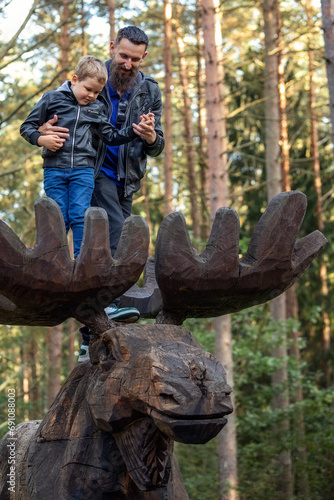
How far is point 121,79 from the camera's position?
4199mm

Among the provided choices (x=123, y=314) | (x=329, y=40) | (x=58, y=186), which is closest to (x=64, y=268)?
(x=123, y=314)

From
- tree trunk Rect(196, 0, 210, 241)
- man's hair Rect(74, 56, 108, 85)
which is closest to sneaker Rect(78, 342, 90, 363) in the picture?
man's hair Rect(74, 56, 108, 85)

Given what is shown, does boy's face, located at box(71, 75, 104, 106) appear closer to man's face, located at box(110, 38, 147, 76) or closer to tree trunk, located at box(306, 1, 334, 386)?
man's face, located at box(110, 38, 147, 76)

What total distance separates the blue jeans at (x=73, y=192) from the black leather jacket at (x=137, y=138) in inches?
11.5

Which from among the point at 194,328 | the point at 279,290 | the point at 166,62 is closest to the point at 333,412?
the point at 194,328

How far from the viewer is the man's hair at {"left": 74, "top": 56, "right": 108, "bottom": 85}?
381cm

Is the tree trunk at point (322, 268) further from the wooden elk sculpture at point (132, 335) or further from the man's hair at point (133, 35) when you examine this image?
the wooden elk sculpture at point (132, 335)

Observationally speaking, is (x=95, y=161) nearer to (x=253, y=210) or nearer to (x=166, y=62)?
(x=166, y=62)

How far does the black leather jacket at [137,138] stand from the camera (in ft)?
13.7

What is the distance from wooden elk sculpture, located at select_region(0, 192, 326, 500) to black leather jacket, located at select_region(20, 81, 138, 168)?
706 millimetres

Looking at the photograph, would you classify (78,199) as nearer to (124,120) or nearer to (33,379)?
(124,120)

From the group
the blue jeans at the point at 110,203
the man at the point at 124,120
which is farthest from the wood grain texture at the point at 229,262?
the man at the point at 124,120

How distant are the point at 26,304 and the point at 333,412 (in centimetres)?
1168

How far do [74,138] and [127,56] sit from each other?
67 centimetres
